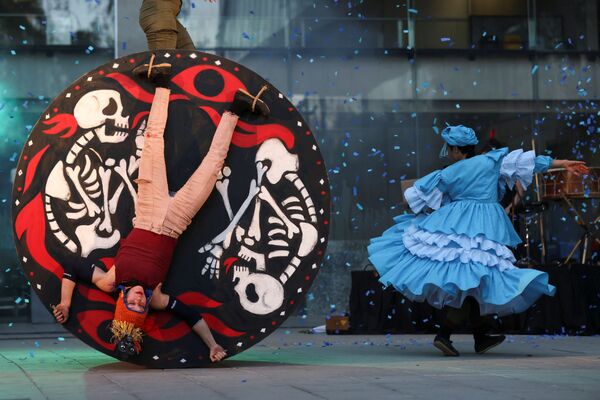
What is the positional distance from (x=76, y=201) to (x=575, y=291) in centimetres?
557

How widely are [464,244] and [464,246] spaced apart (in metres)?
0.02

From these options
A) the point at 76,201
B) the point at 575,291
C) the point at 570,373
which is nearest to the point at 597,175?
the point at 575,291

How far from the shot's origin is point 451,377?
6180 mm

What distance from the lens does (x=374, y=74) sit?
13.5 meters

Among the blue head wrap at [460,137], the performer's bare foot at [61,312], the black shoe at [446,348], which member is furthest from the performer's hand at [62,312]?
the blue head wrap at [460,137]

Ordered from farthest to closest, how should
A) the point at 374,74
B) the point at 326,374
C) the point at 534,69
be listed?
the point at 534,69 → the point at 374,74 → the point at 326,374

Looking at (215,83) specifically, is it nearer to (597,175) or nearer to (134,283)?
(134,283)

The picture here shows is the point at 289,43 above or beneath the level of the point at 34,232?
above

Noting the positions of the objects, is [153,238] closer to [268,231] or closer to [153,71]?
[268,231]

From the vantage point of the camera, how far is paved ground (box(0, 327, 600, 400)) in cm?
546

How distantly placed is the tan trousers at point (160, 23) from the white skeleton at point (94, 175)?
73cm

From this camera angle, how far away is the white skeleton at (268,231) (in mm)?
7123

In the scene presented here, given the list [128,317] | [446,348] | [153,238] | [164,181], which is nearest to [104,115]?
[164,181]

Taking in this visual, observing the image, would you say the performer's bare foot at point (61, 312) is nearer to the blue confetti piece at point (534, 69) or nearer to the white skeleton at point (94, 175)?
the white skeleton at point (94, 175)
